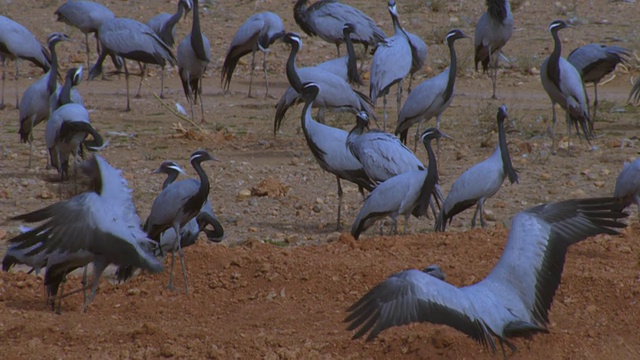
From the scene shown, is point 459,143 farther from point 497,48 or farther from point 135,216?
point 135,216

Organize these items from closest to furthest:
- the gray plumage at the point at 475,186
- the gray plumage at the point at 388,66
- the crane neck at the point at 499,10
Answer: the gray plumage at the point at 475,186
the gray plumage at the point at 388,66
the crane neck at the point at 499,10

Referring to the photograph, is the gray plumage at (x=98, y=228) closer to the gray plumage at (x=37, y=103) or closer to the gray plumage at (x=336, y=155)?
the gray plumage at (x=336, y=155)

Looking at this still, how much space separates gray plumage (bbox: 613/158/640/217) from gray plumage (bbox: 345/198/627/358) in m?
2.58

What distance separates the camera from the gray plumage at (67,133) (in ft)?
32.2

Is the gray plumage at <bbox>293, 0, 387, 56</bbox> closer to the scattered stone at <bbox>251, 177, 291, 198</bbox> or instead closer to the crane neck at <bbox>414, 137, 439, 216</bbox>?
the scattered stone at <bbox>251, 177, 291, 198</bbox>

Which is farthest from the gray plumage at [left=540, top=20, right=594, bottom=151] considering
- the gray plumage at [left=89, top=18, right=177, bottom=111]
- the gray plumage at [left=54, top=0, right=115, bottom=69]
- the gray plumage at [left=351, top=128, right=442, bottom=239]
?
the gray plumage at [left=54, top=0, right=115, bottom=69]

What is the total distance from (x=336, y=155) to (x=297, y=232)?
910 millimetres

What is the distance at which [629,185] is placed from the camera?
Answer: 862cm

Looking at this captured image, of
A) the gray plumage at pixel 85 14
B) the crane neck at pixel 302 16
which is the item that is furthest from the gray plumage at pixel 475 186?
the gray plumage at pixel 85 14

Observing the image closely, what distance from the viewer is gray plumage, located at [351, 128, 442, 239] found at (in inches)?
327

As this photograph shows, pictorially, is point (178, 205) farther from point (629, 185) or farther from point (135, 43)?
point (135, 43)

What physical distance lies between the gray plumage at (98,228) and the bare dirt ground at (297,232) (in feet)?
1.45

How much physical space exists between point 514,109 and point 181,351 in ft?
29.1

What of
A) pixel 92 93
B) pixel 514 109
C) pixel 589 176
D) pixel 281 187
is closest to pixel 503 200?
pixel 589 176
